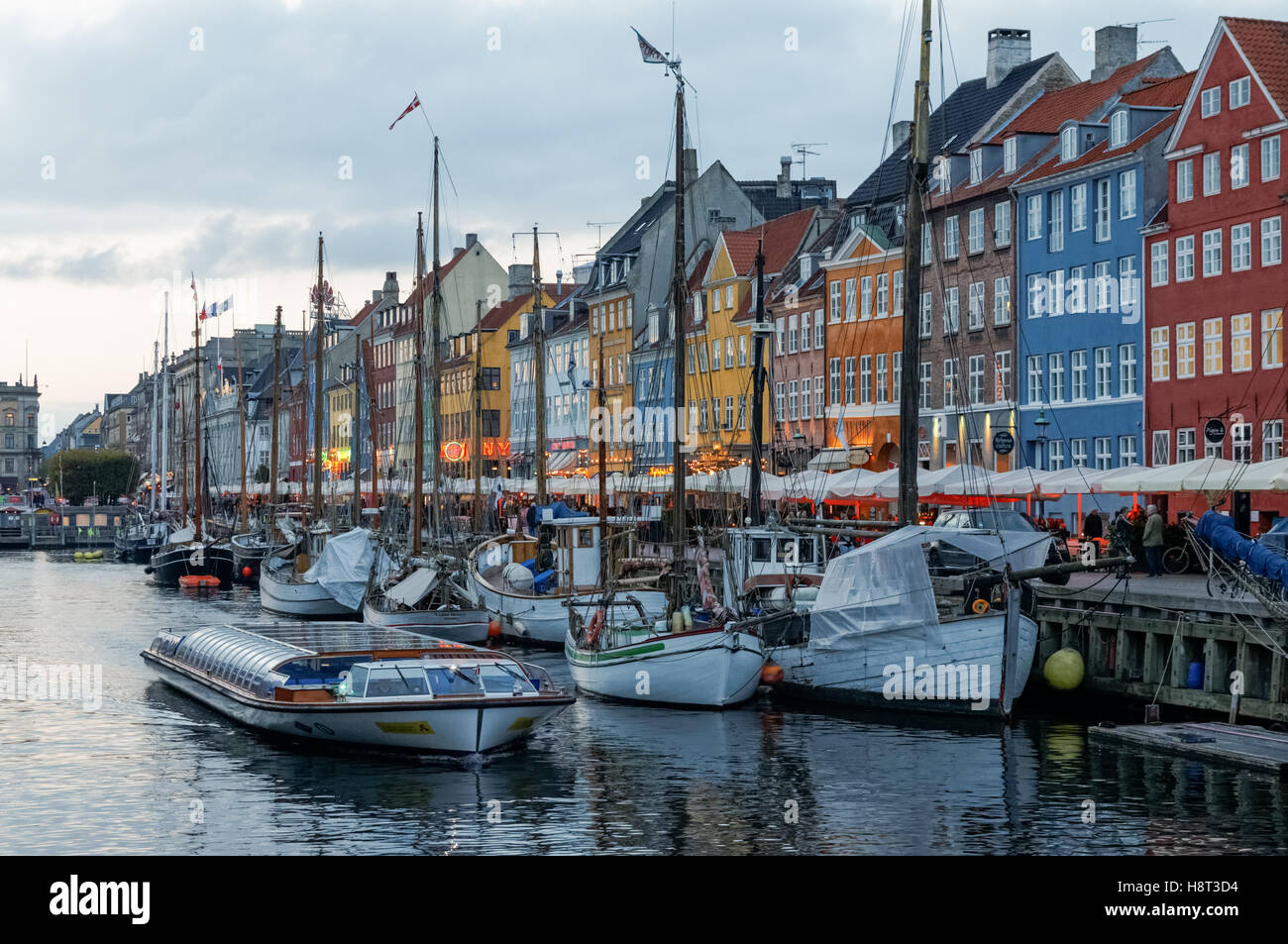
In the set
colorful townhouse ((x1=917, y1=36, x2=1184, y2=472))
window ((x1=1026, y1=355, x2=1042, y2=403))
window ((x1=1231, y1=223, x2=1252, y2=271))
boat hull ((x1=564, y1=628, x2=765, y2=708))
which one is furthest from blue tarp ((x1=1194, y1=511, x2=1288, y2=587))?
window ((x1=1026, y1=355, x2=1042, y2=403))

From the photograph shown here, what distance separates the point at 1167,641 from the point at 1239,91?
27.2 metres

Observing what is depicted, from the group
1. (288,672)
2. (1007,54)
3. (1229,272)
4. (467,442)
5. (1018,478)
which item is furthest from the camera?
(467,442)

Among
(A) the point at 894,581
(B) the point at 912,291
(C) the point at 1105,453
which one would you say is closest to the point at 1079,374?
(C) the point at 1105,453

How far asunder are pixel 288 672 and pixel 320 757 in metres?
2.74

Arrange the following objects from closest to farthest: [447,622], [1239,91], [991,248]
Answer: [447,622], [1239,91], [991,248]

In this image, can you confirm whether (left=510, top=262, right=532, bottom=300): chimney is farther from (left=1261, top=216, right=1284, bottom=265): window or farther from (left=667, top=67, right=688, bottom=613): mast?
(left=667, top=67, right=688, bottom=613): mast

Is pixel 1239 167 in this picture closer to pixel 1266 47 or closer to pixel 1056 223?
pixel 1266 47

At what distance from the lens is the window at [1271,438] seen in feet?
173

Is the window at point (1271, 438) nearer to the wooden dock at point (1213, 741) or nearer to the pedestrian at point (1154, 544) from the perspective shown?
the pedestrian at point (1154, 544)

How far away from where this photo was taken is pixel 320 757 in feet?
102

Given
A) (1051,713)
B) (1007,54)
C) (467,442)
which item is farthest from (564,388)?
(1051,713)

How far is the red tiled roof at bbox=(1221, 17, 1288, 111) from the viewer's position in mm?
54875

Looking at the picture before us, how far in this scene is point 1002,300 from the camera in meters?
69.1
